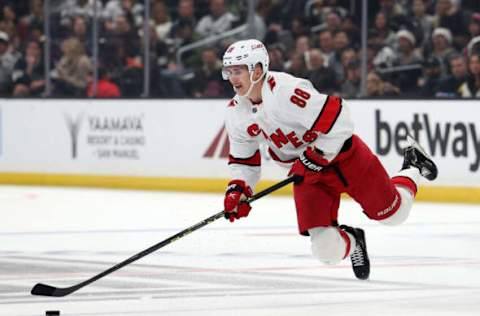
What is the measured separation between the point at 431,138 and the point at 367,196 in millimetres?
5457

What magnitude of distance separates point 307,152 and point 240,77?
18.9 inches

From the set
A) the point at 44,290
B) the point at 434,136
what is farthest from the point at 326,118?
the point at 434,136

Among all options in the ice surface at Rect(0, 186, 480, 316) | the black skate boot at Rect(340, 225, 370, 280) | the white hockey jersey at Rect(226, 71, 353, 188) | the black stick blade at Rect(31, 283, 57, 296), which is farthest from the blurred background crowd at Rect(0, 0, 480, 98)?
the black stick blade at Rect(31, 283, 57, 296)

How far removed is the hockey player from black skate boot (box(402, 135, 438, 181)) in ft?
2.68

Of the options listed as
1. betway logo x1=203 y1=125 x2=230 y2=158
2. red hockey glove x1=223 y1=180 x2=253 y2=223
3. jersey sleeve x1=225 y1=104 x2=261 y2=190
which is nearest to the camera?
red hockey glove x1=223 y1=180 x2=253 y2=223

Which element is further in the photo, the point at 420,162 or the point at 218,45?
the point at 218,45

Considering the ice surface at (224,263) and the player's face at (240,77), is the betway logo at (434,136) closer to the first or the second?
the ice surface at (224,263)

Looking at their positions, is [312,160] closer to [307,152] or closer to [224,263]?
[307,152]

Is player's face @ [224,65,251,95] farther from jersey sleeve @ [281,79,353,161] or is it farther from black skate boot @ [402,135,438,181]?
black skate boot @ [402,135,438,181]

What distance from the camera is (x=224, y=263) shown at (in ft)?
25.7

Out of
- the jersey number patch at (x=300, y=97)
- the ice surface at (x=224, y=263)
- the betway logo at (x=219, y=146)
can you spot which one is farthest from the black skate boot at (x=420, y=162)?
the betway logo at (x=219, y=146)

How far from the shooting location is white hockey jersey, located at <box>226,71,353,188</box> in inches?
252

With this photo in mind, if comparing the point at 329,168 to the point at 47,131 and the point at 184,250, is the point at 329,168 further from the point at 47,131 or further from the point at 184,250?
the point at 47,131

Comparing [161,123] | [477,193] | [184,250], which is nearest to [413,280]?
[184,250]
